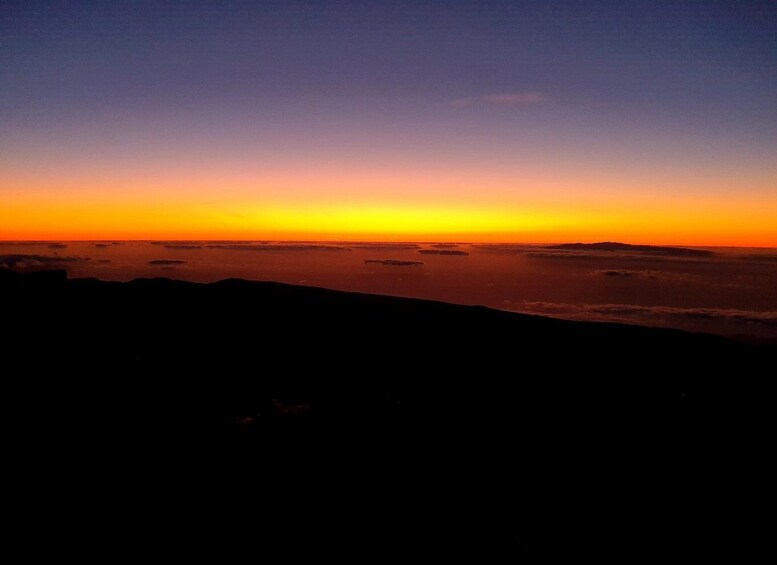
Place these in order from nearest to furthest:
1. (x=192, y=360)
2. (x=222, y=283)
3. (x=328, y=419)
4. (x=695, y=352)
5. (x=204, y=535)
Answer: (x=204, y=535)
(x=328, y=419)
(x=192, y=360)
(x=695, y=352)
(x=222, y=283)

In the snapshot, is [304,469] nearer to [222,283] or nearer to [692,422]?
[692,422]

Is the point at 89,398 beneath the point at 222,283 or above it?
beneath

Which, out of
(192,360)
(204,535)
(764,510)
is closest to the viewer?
(204,535)

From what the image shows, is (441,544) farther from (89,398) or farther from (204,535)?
(89,398)

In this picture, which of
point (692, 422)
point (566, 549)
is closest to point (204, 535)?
point (566, 549)

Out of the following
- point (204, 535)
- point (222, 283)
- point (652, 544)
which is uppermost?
point (222, 283)

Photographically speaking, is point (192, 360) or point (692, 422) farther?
point (192, 360)
